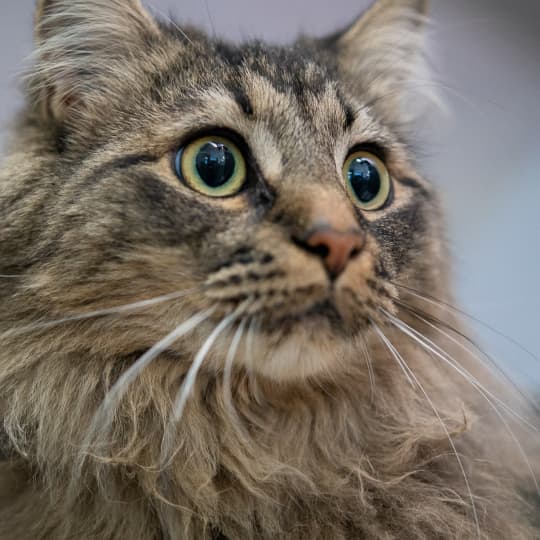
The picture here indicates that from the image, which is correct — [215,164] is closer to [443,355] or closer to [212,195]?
[212,195]

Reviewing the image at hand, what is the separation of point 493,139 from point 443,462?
140cm

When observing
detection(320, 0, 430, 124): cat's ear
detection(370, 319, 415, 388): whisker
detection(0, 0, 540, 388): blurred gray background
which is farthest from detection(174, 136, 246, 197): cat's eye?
detection(0, 0, 540, 388): blurred gray background

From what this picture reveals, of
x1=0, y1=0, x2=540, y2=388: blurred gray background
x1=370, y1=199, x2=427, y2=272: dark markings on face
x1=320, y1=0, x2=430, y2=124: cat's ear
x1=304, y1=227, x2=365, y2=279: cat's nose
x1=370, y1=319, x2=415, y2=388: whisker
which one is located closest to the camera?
x1=304, y1=227, x2=365, y2=279: cat's nose

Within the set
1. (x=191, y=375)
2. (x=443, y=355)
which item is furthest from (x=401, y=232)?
(x=191, y=375)

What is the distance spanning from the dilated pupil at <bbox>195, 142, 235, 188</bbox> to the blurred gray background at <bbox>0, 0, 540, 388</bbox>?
32.9 inches

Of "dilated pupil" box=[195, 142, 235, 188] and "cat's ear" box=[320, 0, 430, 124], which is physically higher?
"cat's ear" box=[320, 0, 430, 124]

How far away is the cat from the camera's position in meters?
0.86

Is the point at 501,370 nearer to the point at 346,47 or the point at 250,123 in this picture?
the point at 250,123

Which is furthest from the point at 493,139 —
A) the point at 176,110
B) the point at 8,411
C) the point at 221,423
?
the point at 8,411

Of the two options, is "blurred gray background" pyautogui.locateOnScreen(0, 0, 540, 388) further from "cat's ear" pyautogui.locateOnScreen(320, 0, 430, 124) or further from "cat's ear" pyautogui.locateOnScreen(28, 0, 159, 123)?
"cat's ear" pyautogui.locateOnScreen(28, 0, 159, 123)

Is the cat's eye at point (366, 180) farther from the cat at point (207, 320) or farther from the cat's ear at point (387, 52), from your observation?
the cat's ear at point (387, 52)

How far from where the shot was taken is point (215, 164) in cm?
97

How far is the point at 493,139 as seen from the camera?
83.3 inches

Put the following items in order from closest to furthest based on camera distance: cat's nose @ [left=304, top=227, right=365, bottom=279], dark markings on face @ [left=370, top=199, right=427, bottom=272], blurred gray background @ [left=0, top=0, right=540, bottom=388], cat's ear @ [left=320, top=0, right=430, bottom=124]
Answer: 1. cat's nose @ [left=304, top=227, right=365, bottom=279]
2. dark markings on face @ [left=370, top=199, right=427, bottom=272]
3. cat's ear @ [left=320, top=0, right=430, bottom=124]
4. blurred gray background @ [left=0, top=0, right=540, bottom=388]
